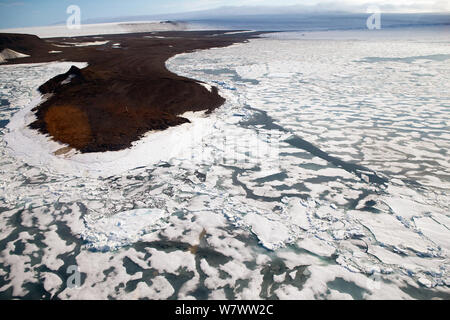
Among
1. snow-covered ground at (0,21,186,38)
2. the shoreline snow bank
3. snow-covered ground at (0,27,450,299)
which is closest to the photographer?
snow-covered ground at (0,27,450,299)

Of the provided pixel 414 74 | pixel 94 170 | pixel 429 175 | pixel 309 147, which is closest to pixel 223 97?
pixel 309 147

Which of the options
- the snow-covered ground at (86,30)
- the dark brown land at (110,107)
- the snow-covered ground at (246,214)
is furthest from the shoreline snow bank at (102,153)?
the snow-covered ground at (86,30)

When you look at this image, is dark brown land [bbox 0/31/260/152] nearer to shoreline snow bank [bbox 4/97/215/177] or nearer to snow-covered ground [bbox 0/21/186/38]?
shoreline snow bank [bbox 4/97/215/177]

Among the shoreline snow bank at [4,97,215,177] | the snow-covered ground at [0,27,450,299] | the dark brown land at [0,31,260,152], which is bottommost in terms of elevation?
the snow-covered ground at [0,27,450,299]

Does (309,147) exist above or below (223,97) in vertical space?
below

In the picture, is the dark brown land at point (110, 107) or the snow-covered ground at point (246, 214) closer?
the snow-covered ground at point (246, 214)

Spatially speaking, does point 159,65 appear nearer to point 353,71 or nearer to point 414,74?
point 353,71

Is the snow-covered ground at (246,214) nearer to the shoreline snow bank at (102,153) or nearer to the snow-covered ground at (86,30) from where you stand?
the shoreline snow bank at (102,153)

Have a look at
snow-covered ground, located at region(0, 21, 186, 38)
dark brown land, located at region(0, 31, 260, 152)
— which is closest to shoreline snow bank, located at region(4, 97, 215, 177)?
dark brown land, located at region(0, 31, 260, 152)
